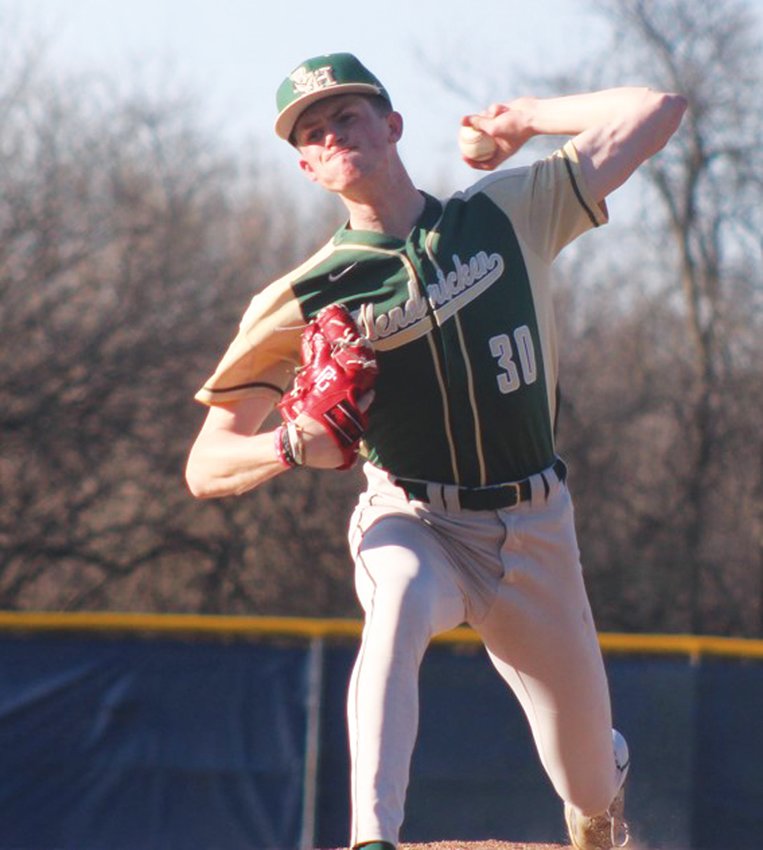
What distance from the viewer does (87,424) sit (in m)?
15.4

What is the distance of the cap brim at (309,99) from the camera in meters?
3.87

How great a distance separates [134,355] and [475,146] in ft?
38.0

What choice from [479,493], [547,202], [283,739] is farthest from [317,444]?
[283,739]

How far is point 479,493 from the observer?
3994 mm

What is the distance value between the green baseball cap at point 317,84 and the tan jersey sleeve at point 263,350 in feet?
1.33

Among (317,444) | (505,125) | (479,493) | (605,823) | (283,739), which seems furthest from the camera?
(283,739)

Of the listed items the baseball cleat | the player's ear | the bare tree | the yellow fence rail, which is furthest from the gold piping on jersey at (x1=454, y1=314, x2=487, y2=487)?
the bare tree

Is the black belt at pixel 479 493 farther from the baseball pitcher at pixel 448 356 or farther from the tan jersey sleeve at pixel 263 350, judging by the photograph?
the tan jersey sleeve at pixel 263 350

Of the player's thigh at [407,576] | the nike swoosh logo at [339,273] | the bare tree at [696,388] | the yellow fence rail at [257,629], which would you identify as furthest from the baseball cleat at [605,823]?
the bare tree at [696,388]

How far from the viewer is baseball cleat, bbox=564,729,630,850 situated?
4.79m

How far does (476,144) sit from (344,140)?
0.52 meters

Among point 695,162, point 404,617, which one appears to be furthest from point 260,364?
point 695,162

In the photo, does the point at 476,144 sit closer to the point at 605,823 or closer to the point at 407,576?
the point at 407,576

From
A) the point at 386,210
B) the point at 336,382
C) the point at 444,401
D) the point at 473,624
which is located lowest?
the point at 473,624
